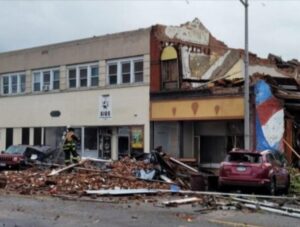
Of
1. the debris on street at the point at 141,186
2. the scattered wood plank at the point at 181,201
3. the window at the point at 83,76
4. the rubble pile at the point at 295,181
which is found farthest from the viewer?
the window at the point at 83,76

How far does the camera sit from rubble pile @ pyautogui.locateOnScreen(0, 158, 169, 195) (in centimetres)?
2070

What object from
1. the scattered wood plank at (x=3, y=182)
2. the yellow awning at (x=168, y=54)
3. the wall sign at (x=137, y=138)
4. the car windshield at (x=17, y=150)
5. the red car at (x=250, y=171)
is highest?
the yellow awning at (x=168, y=54)

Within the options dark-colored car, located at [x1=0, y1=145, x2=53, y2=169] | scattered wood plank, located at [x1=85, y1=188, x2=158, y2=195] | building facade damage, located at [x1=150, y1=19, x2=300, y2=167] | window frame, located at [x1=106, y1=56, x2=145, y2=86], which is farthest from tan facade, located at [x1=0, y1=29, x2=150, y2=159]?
scattered wood plank, located at [x1=85, y1=188, x2=158, y2=195]

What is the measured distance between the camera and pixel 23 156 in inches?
1233

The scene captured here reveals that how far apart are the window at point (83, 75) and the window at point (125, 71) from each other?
1215 millimetres

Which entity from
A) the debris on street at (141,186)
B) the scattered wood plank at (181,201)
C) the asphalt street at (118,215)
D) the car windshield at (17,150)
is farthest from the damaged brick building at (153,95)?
the asphalt street at (118,215)

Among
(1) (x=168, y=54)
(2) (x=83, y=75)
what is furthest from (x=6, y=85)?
(1) (x=168, y=54)

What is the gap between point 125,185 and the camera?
21.5m

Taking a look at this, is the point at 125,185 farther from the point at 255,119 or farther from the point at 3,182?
the point at 255,119

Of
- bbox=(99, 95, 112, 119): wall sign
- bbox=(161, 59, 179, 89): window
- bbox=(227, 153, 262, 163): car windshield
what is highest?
bbox=(161, 59, 179, 89): window

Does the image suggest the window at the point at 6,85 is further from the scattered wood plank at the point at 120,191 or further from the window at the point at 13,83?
the scattered wood plank at the point at 120,191

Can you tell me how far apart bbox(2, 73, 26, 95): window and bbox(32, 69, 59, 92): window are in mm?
1493

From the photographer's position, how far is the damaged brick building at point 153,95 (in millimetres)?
29484

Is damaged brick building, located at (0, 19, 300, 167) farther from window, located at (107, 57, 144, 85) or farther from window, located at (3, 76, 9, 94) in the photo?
window, located at (3, 76, 9, 94)
